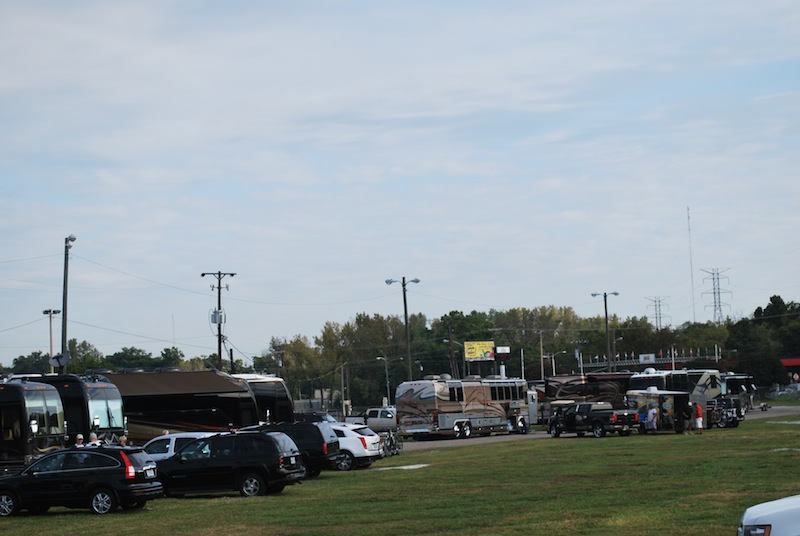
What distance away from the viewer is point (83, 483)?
2362cm

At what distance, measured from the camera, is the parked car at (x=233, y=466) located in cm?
2683

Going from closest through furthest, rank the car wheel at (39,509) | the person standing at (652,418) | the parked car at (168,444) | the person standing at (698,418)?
the car wheel at (39,509), the parked car at (168,444), the person standing at (698,418), the person standing at (652,418)

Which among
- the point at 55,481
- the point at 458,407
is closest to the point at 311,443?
the point at 55,481

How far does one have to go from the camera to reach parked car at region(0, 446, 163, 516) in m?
23.6

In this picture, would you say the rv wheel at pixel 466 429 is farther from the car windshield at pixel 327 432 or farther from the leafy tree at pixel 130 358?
the leafy tree at pixel 130 358

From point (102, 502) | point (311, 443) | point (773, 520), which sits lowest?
point (102, 502)

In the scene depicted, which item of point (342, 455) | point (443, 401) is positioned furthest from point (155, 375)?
point (443, 401)

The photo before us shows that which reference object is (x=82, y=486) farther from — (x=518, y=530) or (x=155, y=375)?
(x=155, y=375)

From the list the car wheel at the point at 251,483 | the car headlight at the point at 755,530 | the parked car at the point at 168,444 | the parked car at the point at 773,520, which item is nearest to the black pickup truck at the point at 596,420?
the parked car at the point at 168,444

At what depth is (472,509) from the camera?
20.8m

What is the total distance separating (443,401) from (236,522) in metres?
39.9

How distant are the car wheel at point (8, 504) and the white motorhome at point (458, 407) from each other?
36962 millimetres

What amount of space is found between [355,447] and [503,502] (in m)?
14.7

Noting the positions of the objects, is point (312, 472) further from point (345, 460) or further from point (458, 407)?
point (458, 407)
